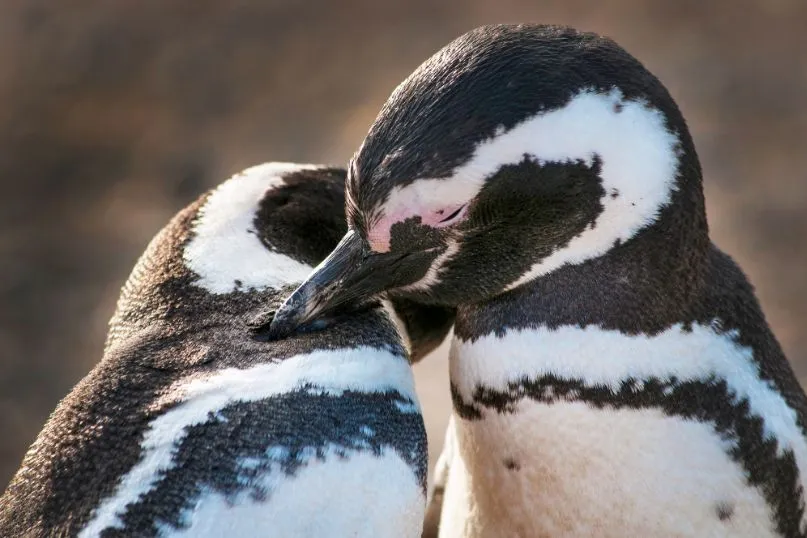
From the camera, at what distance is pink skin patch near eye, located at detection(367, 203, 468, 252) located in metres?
0.87

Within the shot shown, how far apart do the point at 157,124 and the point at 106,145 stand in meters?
0.10

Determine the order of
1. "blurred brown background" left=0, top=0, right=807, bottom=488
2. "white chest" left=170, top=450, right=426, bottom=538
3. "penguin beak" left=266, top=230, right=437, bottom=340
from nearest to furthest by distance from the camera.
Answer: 1. "white chest" left=170, top=450, right=426, bottom=538
2. "penguin beak" left=266, top=230, right=437, bottom=340
3. "blurred brown background" left=0, top=0, right=807, bottom=488

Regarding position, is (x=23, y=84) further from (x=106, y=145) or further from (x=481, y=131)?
(x=481, y=131)

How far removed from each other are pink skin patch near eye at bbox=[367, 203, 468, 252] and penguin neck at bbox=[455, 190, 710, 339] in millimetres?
107

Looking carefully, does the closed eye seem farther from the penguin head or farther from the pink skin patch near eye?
the penguin head

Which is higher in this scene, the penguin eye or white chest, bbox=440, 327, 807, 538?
the penguin eye

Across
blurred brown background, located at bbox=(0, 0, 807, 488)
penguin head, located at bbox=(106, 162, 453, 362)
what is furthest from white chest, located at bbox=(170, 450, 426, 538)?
blurred brown background, located at bbox=(0, 0, 807, 488)

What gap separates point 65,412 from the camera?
911mm

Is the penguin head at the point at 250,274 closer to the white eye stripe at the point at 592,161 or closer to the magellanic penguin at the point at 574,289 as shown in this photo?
the magellanic penguin at the point at 574,289

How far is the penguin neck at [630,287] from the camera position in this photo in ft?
3.00

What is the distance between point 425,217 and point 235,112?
1284 millimetres

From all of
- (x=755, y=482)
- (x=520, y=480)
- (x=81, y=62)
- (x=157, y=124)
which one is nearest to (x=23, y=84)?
(x=81, y=62)

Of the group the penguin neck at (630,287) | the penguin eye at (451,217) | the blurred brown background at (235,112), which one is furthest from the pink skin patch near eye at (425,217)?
the blurred brown background at (235,112)

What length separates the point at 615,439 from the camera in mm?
957
